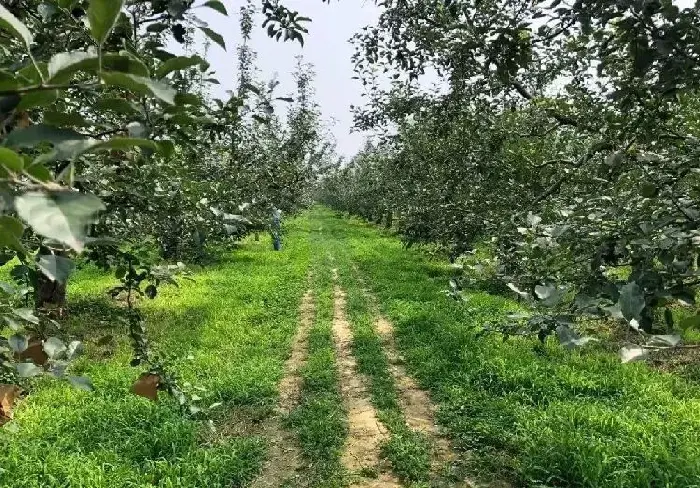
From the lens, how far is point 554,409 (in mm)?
5535

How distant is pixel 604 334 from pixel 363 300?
14.5 ft

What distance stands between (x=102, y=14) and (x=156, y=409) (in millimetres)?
5426

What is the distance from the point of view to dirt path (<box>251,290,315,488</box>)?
4.62 metres

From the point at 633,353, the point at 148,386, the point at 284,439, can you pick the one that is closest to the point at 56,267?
the point at 633,353

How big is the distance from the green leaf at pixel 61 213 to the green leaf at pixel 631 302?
3.81 ft

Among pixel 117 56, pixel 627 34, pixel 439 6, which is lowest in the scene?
pixel 117 56

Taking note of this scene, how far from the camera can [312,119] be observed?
24.6 metres

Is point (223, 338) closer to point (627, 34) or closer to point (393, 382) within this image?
point (393, 382)

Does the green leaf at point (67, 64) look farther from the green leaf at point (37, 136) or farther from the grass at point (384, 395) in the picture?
the grass at point (384, 395)

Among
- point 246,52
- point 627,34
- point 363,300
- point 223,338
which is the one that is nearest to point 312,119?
point 246,52

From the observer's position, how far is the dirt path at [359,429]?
4.60 metres

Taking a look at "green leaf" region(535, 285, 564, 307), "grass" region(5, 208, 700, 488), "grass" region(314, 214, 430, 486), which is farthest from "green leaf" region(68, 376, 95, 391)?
"grass" region(314, 214, 430, 486)

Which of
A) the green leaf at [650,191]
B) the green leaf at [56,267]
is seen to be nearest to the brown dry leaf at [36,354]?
the green leaf at [56,267]

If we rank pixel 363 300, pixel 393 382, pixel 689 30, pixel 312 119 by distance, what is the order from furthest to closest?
pixel 312 119
pixel 363 300
pixel 393 382
pixel 689 30
